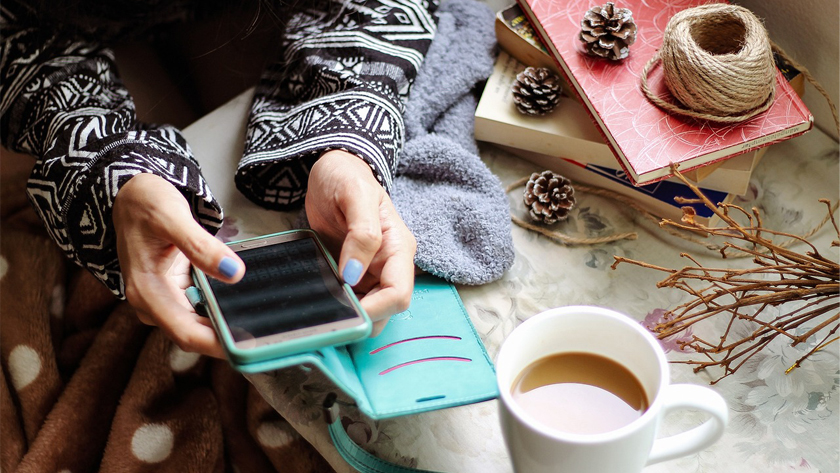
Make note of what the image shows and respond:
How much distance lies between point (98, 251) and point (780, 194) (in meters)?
0.70

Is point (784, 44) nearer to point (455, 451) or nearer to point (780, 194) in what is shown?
point (780, 194)

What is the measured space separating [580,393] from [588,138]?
0.99ft

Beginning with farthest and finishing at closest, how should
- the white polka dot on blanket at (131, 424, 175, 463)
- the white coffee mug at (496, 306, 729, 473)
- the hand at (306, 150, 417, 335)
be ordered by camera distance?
the white polka dot on blanket at (131, 424, 175, 463) < the hand at (306, 150, 417, 335) < the white coffee mug at (496, 306, 729, 473)

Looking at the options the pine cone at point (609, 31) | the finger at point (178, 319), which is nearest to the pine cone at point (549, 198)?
the pine cone at point (609, 31)

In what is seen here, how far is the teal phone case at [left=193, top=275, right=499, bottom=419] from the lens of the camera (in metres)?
0.44

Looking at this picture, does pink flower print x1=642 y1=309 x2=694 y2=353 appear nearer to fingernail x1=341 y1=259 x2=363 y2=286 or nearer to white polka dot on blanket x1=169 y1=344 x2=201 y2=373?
fingernail x1=341 y1=259 x2=363 y2=286

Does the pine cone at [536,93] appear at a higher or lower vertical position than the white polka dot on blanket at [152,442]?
higher

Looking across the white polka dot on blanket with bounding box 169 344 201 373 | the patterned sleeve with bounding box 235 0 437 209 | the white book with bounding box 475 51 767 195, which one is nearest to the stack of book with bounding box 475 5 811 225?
the white book with bounding box 475 51 767 195

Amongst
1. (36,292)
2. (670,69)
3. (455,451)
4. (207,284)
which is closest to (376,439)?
(455,451)

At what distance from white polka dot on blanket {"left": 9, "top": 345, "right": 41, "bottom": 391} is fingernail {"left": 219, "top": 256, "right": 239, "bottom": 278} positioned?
477 mm

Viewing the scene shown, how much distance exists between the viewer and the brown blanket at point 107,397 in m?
0.69

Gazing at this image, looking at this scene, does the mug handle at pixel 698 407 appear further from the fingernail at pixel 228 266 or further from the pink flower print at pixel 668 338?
the fingernail at pixel 228 266

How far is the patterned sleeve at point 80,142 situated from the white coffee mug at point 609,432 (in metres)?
0.33

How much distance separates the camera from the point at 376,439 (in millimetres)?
507
